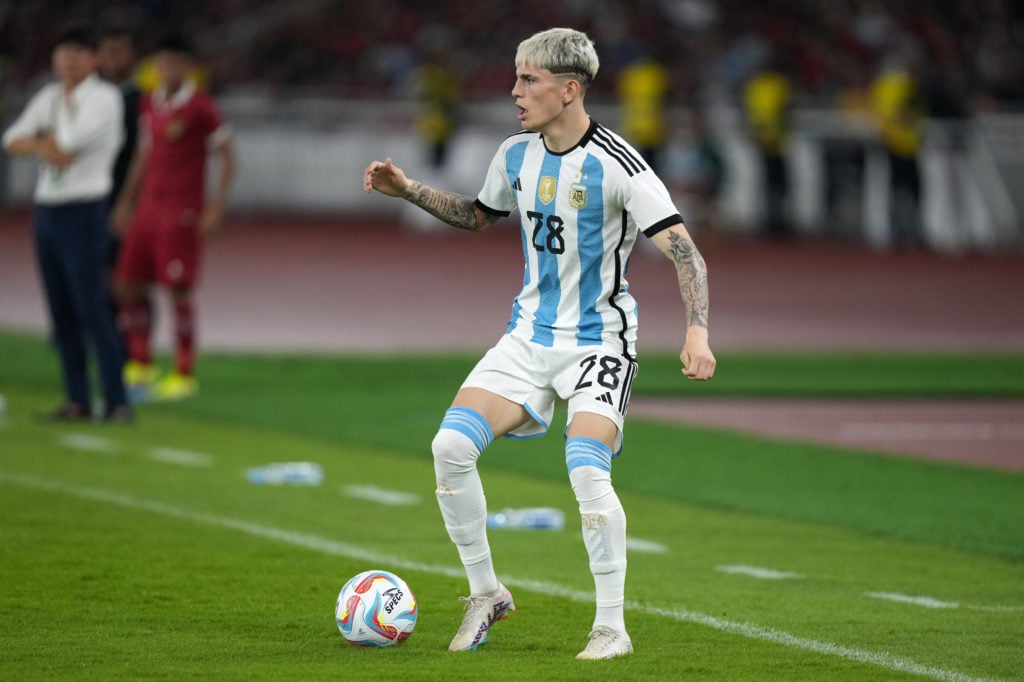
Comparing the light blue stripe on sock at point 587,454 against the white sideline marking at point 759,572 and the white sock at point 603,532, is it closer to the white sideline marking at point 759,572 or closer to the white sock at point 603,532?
the white sock at point 603,532

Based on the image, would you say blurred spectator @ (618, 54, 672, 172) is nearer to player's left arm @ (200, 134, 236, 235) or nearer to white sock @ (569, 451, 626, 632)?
player's left arm @ (200, 134, 236, 235)

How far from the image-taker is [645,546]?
918 centimetres

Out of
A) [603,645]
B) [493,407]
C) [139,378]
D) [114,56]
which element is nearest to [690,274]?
[493,407]

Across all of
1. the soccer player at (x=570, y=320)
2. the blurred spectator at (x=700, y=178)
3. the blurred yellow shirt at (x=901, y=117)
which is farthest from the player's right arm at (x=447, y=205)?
the blurred yellow shirt at (x=901, y=117)

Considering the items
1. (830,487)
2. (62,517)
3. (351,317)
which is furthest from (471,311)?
(62,517)

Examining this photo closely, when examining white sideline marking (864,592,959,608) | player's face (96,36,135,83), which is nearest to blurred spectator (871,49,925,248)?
player's face (96,36,135,83)

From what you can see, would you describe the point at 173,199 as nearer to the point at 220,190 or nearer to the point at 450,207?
the point at 220,190

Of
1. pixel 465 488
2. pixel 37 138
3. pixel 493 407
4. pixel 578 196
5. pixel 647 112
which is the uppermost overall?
pixel 647 112

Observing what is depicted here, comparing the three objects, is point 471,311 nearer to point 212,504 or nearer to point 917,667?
point 212,504

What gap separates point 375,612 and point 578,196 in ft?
5.47

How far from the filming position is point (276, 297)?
2245 centimetres

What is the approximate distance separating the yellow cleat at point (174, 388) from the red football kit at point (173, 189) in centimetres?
76

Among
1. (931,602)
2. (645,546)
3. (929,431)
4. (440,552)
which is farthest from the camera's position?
(929,431)

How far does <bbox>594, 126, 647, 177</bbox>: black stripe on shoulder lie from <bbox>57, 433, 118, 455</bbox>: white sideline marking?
595 cm
